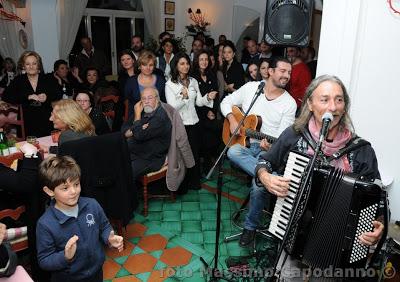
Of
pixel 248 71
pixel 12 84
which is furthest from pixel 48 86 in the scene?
pixel 248 71

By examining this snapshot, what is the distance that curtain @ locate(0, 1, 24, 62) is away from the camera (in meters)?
6.57

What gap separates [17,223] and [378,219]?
214cm

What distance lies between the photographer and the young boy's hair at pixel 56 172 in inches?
78.5

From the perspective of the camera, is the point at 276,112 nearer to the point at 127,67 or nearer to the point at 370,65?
the point at 370,65

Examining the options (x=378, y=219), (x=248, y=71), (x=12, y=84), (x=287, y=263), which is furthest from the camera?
(x=248, y=71)

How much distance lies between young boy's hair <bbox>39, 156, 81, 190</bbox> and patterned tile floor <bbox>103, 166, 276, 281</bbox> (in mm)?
1067

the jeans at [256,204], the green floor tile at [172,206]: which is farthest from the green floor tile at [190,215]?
the jeans at [256,204]

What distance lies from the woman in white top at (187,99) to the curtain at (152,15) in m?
5.55

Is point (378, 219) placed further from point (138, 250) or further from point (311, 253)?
point (138, 250)

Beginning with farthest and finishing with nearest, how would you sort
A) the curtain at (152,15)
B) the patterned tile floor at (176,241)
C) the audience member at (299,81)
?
1. the curtain at (152,15)
2. the audience member at (299,81)
3. the patterned tile floor at (176,241)

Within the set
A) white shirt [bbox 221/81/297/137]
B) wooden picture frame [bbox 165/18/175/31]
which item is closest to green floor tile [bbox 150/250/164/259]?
white shirt [bbox 221/81/297/137]

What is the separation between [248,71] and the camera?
4.96 m

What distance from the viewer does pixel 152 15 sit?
30.0 ft

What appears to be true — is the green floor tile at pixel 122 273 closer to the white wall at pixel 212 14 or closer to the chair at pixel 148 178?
the chair at pixel 148 178
